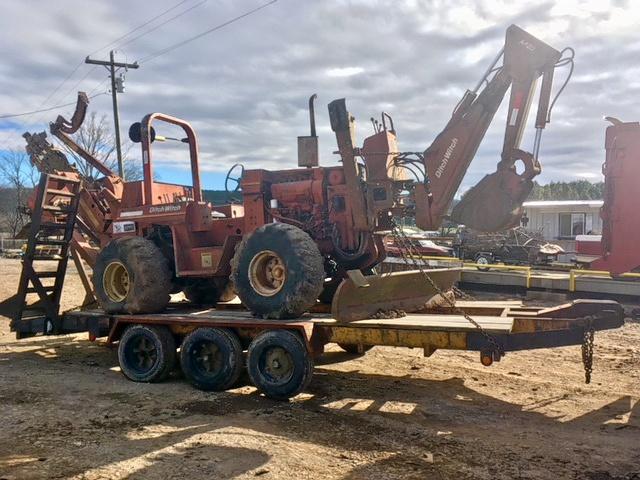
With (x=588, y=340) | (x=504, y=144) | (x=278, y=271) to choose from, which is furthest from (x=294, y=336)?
(x=504, y=144)

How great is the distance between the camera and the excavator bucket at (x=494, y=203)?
22.6 feet

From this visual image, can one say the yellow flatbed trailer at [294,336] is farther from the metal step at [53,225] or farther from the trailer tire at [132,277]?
the metal step at [53,225]

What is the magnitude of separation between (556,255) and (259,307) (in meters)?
17.4

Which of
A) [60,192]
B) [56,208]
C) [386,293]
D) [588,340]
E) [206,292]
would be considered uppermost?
[60,192]

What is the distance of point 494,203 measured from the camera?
6.98m

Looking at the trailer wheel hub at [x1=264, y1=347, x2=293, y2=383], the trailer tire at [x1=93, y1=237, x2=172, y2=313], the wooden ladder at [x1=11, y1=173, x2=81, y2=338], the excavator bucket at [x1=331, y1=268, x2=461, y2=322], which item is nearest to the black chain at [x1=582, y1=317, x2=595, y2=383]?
the excavator bucket at [x1=331, y1=268, x2=461, y2=322]

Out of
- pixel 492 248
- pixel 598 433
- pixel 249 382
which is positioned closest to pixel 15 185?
pixel 492 248

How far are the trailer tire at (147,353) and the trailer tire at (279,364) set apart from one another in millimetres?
1393

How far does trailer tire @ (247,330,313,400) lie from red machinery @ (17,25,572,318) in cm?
38

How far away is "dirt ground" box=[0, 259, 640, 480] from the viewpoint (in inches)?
183

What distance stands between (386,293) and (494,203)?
1629 mm

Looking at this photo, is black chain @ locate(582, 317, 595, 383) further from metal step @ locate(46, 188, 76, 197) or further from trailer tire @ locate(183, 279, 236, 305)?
metal step @ locate(46, 188, 76, 197)

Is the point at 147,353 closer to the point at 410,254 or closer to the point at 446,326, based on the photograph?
the point at 410,254

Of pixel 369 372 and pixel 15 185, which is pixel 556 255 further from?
pixel 15 185
